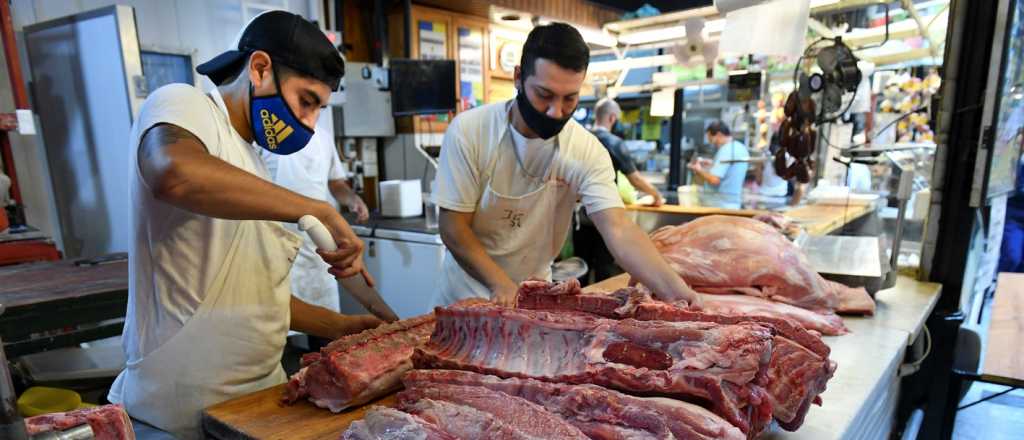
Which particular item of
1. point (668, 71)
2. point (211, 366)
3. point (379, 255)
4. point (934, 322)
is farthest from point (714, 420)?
point (668, 71)

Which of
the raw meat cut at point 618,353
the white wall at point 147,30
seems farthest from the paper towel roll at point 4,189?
the raw meat cut at point 618,353

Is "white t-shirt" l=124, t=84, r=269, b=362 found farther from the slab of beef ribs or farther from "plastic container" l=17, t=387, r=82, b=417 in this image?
"plastic container" l=17, t=387, r=82, b=417

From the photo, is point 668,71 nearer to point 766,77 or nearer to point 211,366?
point 766,77

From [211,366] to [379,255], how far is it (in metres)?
3.67

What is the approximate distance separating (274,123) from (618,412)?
50.0 inches

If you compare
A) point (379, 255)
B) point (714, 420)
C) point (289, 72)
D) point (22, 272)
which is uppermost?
point (289, 72)

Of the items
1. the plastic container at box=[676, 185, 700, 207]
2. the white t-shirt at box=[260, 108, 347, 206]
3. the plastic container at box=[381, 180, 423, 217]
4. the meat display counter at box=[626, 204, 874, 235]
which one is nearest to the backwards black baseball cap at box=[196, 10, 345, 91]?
the white t-shirt at box=[260, 108, 347, 206]

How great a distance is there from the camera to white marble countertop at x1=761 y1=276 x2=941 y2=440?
153cm

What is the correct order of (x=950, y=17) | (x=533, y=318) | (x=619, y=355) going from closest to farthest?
(x=619, y=355)
(x=533, y=318)
(x=950, y=17)

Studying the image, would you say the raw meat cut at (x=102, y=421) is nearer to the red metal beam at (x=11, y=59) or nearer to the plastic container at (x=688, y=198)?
the red metal beam at (x=11, y=59)

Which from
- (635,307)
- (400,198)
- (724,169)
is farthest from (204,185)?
(724,169)

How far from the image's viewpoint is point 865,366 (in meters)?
1.92

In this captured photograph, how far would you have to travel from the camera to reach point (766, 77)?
19.5 ft

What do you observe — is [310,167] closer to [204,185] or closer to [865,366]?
[204,185]
